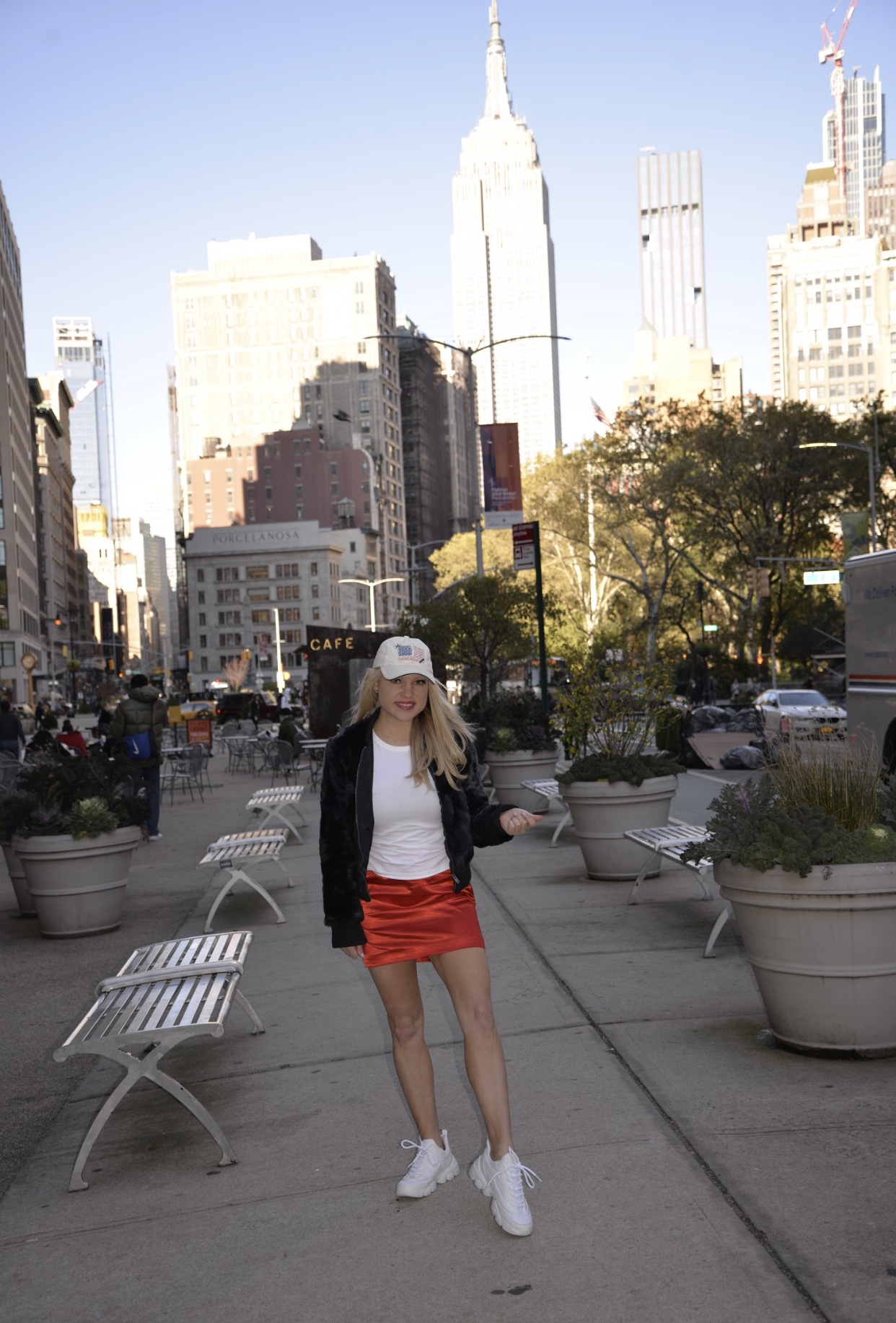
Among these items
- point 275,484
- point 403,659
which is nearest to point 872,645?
point 403,659

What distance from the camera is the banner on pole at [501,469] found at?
27.9 m

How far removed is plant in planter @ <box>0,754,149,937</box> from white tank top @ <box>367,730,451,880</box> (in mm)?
5344

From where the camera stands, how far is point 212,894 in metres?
11.7

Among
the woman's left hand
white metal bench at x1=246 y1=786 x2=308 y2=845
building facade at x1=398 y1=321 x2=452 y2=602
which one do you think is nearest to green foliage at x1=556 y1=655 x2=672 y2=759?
white metal bench at x1=246 y1=786 x2=308 y2=845

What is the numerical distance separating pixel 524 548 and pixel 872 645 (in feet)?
28.9

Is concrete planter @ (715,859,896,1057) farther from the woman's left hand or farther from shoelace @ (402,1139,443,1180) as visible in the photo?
shoelace @ (402,1139,443,1180)

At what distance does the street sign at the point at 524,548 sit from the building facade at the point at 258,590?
118166 millimetres

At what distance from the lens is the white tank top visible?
4.38 meters

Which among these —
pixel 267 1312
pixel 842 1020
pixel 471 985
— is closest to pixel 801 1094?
pixel 842 1020

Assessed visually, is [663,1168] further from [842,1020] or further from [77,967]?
[77,967]

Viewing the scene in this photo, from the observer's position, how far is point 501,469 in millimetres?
28656

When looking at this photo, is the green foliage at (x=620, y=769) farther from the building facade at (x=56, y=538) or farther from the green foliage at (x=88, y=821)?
the building facade at (x=56, y=538)

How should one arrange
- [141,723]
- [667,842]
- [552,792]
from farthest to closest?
[141,723] → [552,792] → [667,842]

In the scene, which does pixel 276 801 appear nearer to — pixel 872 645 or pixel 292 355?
pixel 872 645
